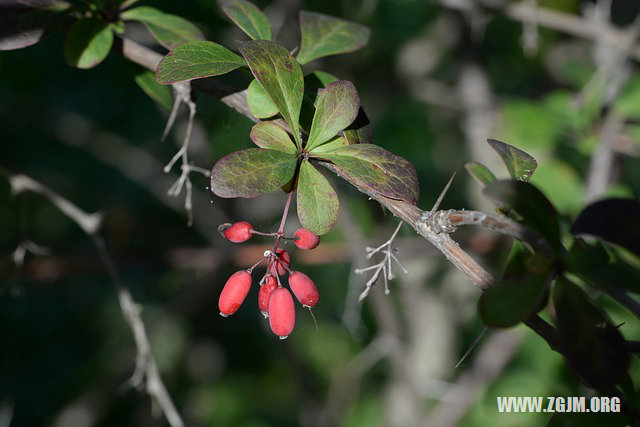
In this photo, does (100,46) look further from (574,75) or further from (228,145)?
(574,75)

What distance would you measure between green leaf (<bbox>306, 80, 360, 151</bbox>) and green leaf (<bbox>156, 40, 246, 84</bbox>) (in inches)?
4.0

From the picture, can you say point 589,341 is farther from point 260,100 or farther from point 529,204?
point 260,100

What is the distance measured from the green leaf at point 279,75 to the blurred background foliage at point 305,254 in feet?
3.14

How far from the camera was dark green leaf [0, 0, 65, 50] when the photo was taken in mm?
Answer: 780

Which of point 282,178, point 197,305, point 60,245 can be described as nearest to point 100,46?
point 282,178

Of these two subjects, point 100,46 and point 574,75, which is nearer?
point 100,46

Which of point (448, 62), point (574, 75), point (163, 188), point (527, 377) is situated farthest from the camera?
point (448, 62)

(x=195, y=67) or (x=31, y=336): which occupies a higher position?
(x=195, y=67)

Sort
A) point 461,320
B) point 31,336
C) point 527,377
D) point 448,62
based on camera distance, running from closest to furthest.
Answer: point 527,377, point 461,320, point 31,336, point 448,62

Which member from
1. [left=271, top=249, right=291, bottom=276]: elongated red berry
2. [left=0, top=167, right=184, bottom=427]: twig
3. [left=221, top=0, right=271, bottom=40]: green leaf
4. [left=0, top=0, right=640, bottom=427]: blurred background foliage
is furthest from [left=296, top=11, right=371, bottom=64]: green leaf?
[left=0, top=0, right=640, bottom=427]: blurred background foliage

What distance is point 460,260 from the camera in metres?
0.64

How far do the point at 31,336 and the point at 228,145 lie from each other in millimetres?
1965

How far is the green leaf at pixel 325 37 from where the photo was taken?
2.74ft

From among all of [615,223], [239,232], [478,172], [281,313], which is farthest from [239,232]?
[615,223]
